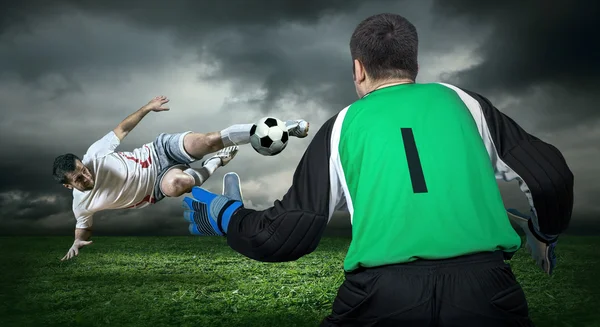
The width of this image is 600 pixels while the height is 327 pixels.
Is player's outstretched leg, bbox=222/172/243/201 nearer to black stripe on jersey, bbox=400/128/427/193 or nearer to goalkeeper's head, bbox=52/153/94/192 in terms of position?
black stripe on jersey, bbox=400/128/427/193

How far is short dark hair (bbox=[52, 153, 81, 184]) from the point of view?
482 centimetres

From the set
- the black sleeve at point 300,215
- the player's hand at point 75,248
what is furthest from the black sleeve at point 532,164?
the player's hand at point 75,248

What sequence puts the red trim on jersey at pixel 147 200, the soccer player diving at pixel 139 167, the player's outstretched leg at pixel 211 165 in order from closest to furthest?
the soccer player diving at pixel 139 167 < the player's outstretched leg at pixel 211 165 < the red trim on jersey at pixel 147 200

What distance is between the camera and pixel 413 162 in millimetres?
1664

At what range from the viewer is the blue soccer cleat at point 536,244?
219 centimetres

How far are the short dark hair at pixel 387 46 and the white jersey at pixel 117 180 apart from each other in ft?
12.5

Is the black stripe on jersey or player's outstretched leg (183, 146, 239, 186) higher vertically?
player's outstretched leg (183, 146, 239, 186)

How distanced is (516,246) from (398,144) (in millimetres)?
535

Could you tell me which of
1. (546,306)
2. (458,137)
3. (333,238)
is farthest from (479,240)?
(333,238)

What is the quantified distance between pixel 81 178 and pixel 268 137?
1.88 meters

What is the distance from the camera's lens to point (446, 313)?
5.30 ft

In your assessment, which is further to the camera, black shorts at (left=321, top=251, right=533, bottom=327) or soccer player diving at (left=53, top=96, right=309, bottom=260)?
soccer player diving at (left=53, top=96, right=309, bottom=260)

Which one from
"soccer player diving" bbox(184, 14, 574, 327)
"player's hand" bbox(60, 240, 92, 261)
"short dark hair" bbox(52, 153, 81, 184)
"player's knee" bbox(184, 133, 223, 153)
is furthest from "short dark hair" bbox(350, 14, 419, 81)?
"player's hand" bbox(60, 240, 92, 261)

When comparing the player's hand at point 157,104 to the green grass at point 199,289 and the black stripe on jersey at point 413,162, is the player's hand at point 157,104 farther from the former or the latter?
the black stripe on jersey at point 413,162
